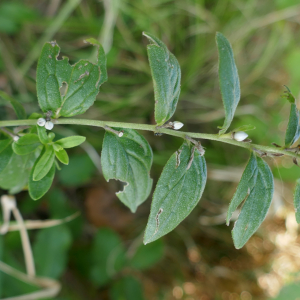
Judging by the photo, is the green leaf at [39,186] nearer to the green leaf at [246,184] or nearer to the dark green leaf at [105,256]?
the green leaf at [246,184]

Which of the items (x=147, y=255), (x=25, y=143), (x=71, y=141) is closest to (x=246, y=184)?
(x=71, y=141)

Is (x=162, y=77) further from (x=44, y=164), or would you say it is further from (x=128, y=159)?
(x=44, y=164)

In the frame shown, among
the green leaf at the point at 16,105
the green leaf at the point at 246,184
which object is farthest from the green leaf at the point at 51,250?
the green leaf at the point at 246,184

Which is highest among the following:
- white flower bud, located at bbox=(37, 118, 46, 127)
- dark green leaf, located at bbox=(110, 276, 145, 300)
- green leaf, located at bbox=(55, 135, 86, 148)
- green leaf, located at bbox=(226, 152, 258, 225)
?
white flower bud, located at bbox=(37, 118, 46, 127)

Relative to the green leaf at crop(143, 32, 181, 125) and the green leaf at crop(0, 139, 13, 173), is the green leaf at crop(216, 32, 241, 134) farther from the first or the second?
the green leaf at crop(0, 139, 13, 173)

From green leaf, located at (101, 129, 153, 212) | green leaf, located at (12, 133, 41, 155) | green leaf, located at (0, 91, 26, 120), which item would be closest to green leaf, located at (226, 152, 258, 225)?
green leaf, located at (101, 129, 153, 212)
